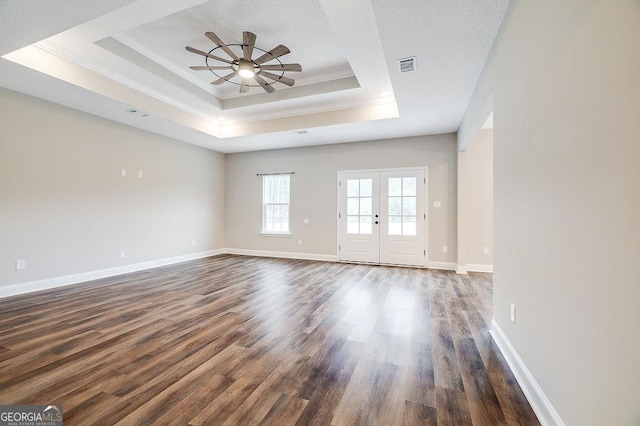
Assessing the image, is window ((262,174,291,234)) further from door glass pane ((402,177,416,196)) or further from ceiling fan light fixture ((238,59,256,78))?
ceiling fan light fixture ((238,59,256,78))

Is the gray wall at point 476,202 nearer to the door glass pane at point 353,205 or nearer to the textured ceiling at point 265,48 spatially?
the textured ceiling at point 265,48

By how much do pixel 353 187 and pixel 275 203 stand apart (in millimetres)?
2207

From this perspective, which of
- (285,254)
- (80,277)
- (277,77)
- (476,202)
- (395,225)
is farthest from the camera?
(285,254)

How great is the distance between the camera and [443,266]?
5707 millimetres

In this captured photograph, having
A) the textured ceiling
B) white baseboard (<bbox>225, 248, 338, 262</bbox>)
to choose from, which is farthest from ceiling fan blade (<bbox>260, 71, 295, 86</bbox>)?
white baseboard (<bbox>225, 248, 338, 262</bbox>)

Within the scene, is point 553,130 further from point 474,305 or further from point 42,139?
point 42,139

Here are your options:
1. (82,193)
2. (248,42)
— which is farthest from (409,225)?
(82,193)

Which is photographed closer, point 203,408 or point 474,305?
point 203,408

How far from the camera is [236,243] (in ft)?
25.3

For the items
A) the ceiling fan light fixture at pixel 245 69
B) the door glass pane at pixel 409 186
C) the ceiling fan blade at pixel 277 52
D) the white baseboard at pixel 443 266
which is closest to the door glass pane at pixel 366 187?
the door glass pane at pixel 409 186

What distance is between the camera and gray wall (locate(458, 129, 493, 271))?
538cm

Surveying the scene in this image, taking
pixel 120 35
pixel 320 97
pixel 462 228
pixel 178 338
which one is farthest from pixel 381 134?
pixel 178 338

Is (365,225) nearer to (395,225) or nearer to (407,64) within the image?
(395,225)

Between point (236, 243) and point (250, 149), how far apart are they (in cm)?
266
